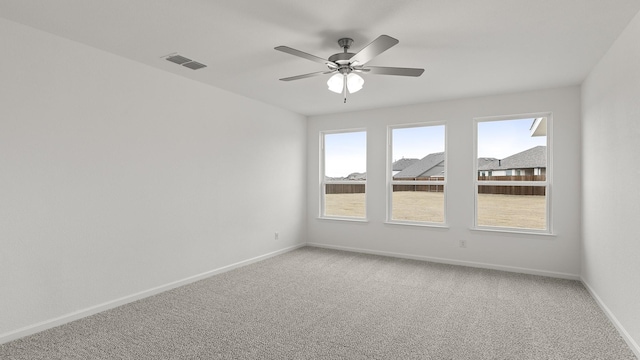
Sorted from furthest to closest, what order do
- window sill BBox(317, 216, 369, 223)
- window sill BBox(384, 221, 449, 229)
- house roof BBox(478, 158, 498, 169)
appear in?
window sill BBox(317, 216, 369, 223)
window sill BBox(384, 221, 449, 229)
house roof BBox(478, 158, 498, 169)

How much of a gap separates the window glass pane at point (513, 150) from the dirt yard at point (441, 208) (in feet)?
1.06

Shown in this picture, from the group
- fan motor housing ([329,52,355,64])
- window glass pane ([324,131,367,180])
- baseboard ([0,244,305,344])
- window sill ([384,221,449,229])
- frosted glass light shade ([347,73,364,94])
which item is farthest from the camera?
window glass pane ([324,131,367,180])

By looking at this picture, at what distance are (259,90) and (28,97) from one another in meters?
2.42

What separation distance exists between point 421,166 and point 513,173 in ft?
4.18

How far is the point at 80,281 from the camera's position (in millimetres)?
2986

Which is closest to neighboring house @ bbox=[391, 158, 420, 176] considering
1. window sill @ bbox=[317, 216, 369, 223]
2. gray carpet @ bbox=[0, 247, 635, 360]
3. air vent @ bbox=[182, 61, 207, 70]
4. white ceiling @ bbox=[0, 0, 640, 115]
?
window sill @ bbox=[317, 216, 369, 223]

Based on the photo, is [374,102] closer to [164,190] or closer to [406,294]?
[406,294]

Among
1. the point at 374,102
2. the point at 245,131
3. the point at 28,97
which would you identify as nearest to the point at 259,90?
the point at 245,131

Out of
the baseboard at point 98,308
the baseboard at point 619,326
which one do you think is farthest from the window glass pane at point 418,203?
the baseboard at point 98,308

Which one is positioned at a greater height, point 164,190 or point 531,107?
point 531,107

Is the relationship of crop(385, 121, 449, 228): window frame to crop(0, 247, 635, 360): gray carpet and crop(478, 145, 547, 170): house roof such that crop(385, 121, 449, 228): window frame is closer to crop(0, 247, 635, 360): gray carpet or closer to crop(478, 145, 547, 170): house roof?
crop(478, 145, 547, 170): house roof

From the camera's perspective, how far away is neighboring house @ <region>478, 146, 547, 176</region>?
4.49 m

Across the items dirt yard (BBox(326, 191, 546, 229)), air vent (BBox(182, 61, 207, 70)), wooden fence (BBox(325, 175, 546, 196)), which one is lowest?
dirt yard (BBox(326, 191, 546, 229))

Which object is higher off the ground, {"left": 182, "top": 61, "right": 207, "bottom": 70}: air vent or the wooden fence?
{"left": 182, "top": 61, "right": 207, "bottom": 70}: air vent
